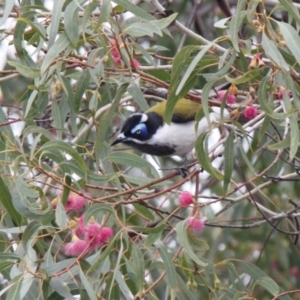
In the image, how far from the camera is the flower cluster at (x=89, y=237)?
3.16 m

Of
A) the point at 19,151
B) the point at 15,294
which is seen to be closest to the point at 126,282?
the point at 15,294

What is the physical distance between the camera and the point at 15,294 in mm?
2961

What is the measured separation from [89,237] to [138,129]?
125 cm

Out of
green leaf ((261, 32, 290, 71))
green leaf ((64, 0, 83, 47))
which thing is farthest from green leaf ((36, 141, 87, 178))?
green leaf ((261, 32, 290, 71))

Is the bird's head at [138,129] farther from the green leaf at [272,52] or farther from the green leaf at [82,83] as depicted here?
the green leaf at [272,52]

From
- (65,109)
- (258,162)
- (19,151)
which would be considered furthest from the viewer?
(258,162)

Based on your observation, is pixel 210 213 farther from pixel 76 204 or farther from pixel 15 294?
pixel 15 294

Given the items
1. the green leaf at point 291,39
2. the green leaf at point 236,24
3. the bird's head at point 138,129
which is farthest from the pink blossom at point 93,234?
the bird's head at point 138,129

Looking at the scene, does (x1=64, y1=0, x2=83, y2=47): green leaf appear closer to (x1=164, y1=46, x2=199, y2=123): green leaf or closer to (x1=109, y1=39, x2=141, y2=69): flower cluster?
(x1=109, y1=39, x2=141, y2=69): flower cluster

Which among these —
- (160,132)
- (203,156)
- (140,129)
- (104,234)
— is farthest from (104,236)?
(160,132)

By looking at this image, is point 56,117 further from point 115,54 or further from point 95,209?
point 95,209

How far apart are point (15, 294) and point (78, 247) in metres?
0.32

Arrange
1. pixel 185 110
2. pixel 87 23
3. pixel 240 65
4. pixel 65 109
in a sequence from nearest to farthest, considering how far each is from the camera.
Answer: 1. pixel 87 23
2. pixel 240 65
3. pixel 65 109
4. pixel 185 110

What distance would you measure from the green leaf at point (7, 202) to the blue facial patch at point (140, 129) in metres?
1.20
